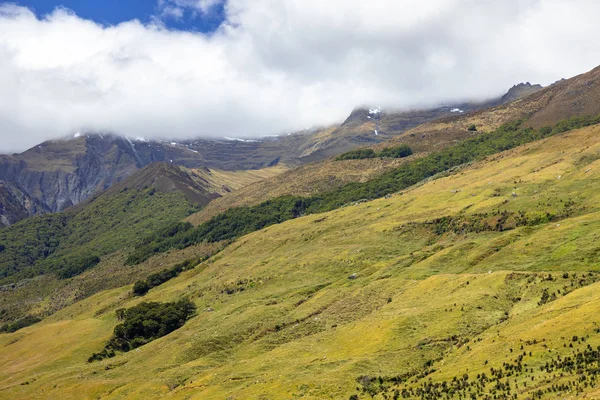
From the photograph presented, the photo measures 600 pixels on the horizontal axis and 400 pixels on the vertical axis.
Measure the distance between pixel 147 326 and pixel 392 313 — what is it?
7114cm

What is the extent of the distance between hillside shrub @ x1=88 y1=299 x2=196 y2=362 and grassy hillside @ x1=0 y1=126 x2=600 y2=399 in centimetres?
463

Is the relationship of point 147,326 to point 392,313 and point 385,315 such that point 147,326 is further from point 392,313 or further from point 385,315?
point 392,313

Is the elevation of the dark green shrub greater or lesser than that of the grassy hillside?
greater

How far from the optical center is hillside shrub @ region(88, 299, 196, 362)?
138 metres

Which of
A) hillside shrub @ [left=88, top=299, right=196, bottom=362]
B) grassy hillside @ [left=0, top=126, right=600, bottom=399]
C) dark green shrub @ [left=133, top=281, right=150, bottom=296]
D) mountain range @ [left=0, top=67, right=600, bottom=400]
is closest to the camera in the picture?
mountain range @ [left=0, top=67, right=600, bottom=400]

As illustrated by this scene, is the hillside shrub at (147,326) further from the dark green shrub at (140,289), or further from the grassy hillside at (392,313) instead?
the dark green shrub at (140,289)

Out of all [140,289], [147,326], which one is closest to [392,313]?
[147,326]

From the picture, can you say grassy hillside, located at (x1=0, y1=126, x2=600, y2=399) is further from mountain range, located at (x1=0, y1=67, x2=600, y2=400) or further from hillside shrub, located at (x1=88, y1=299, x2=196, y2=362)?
hillside shrub, located at (x1=88, y1=299, x2=196, y2=362)

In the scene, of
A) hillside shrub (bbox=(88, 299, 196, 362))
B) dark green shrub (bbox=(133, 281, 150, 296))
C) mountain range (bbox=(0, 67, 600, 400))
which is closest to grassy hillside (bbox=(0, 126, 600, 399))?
mountain range (bbox=(0, 67, 600, 400))

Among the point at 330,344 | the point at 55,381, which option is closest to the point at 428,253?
the point at 330,344

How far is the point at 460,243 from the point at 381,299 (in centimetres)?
3058

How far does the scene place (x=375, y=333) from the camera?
83125 mm

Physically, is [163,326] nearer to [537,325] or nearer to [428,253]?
[428,253]

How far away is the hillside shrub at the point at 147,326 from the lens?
138 meters
